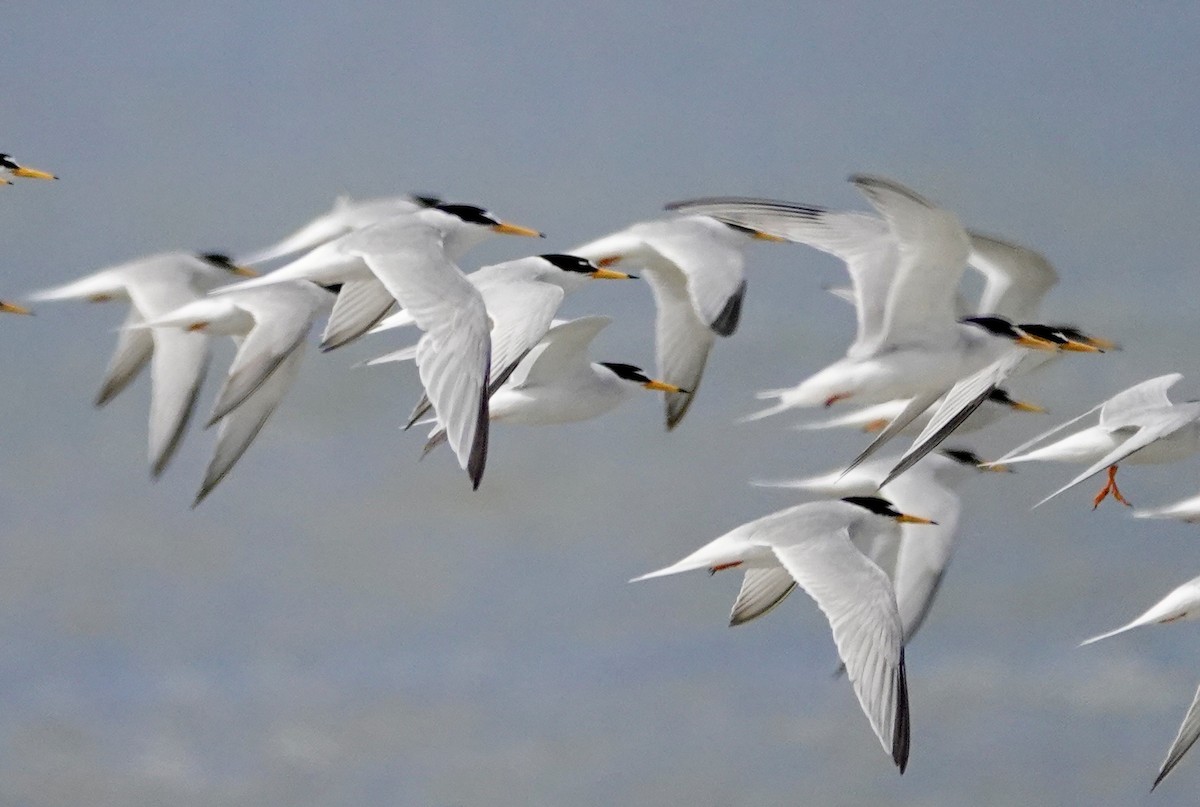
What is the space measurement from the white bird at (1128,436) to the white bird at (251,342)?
3.01 meters

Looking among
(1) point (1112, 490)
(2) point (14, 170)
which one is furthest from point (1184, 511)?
(2) point (14, 170)

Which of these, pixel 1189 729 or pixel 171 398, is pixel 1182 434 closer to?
pixel 1189 729

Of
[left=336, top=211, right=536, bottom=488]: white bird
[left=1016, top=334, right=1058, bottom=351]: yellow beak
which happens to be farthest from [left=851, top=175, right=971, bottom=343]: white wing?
[left=336, top=211, right=536, bottom=488]: white bird

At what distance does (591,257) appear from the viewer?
1056 centimetres

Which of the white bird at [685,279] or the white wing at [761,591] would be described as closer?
the white wing at [761,591]

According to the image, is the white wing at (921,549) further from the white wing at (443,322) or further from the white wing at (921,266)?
the white wing at (443,322)

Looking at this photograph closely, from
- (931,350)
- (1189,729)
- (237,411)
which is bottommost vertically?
(1189,729)

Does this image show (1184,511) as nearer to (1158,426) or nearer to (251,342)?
(1158,426)

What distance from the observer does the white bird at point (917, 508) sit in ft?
32.9

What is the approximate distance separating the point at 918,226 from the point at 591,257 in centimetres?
187

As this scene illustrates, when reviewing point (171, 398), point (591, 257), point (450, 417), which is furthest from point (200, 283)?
point (450, 417)

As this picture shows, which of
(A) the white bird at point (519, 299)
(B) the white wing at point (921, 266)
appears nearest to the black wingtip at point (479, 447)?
(A) the white bird at point (519, 299)

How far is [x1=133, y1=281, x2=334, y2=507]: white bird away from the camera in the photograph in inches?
374

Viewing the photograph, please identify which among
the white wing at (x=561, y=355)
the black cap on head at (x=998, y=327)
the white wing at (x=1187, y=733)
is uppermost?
the black cap on head at (x=998, y=327)
